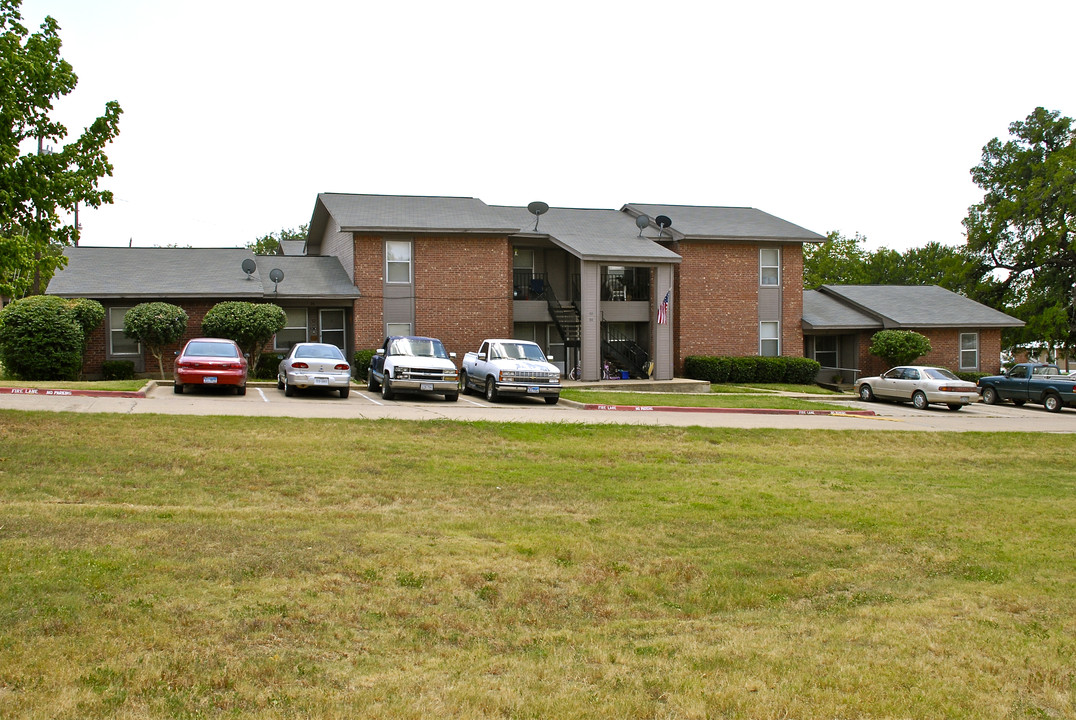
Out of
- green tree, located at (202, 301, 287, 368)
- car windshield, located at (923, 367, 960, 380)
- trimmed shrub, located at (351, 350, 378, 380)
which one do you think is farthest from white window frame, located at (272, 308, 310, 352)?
car windshield, located at (923, 367, 960, 380)

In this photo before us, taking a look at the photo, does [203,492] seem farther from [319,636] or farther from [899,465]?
[899,465]

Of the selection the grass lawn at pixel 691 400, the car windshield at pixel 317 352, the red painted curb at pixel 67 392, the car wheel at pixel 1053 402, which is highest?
the car windshield at pixel 317 352

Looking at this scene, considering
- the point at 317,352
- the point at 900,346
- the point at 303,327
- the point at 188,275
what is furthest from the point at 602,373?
the point at 188,275

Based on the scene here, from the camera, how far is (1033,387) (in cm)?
3092

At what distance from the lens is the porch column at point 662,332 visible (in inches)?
1268

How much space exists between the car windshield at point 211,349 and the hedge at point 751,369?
18.0 meters

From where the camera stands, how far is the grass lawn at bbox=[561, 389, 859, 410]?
78.5 ft

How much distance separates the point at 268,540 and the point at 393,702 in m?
3.71

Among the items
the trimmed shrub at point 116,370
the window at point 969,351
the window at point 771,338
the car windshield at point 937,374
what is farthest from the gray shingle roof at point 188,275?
the window at point 969,351

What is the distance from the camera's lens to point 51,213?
41.7ft

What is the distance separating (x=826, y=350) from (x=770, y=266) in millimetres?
5350

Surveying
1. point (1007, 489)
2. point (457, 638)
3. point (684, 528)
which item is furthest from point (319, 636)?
point (1007, 489)

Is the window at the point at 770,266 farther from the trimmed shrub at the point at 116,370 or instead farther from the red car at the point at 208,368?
Result: the trimmed shrub at the point at 116,370

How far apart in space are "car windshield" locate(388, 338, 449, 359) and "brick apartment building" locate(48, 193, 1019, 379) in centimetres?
665
